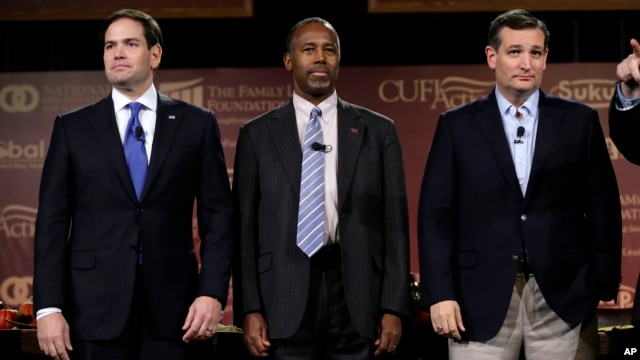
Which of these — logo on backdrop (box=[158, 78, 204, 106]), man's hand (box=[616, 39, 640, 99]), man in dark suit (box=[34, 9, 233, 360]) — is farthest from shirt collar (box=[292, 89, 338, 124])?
logo on backdrop (box=[158, 78, 204, 106])

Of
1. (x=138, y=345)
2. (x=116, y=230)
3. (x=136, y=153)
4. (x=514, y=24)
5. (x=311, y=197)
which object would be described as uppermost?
(x=514, y=24)

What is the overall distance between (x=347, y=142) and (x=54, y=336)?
106 cm

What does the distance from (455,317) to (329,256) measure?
0.43 meters

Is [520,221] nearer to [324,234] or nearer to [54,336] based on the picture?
[324,234]

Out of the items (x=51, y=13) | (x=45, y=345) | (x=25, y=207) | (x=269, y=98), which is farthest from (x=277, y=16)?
(x=45, y=345)

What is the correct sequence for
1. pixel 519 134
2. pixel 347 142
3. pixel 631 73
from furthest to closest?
pixel 347 142, pixel 519 134, pixel 631 73

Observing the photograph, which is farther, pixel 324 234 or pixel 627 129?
pixel 324 234

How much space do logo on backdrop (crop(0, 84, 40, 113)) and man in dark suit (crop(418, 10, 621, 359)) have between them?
136 inches

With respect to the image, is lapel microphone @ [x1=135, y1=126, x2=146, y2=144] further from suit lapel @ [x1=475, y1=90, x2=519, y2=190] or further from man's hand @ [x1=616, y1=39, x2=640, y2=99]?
man's hand @ [x1=616, y1=39, x2=640, y2=99]

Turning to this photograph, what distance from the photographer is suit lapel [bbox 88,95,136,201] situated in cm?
281

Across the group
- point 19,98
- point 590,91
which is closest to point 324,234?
point 590,91

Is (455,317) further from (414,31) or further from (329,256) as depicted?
(414,31)

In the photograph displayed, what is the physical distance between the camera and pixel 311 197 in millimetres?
2918

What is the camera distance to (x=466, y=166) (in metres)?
2.91
